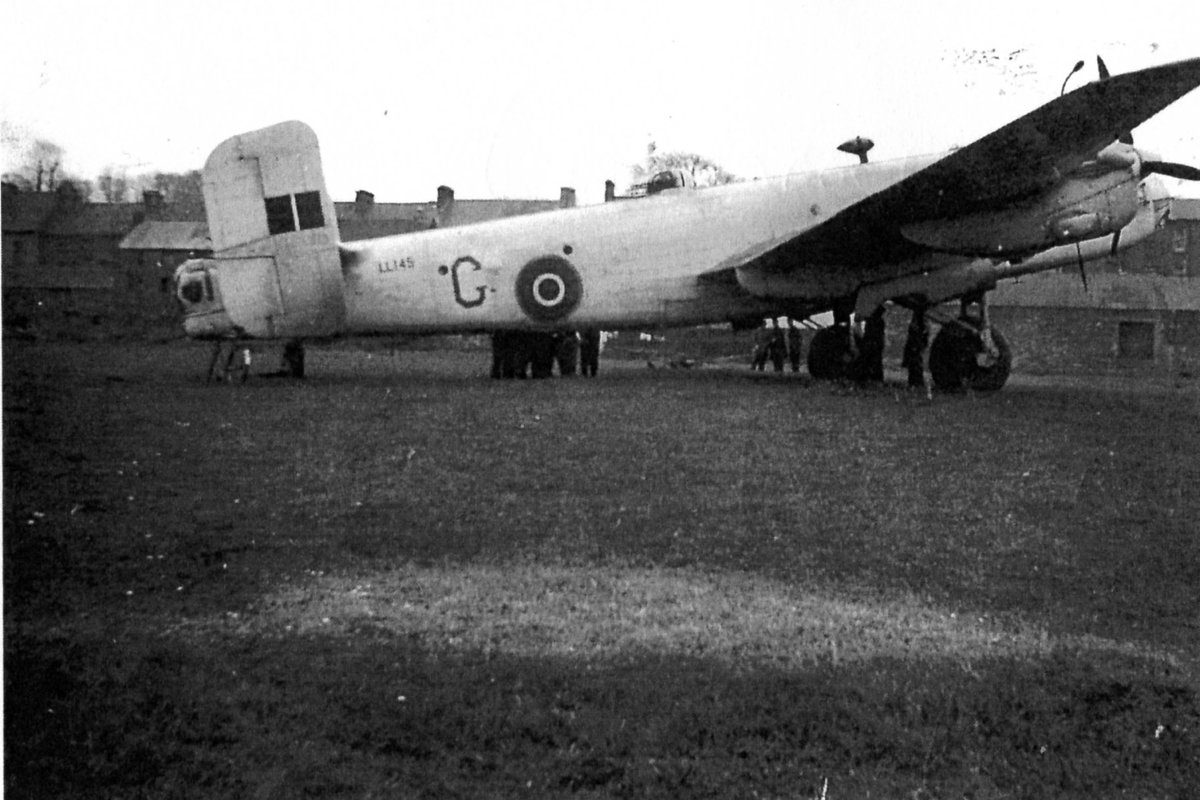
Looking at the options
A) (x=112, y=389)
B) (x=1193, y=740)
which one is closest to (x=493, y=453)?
(x=112, y=389)

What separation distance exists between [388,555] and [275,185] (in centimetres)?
407

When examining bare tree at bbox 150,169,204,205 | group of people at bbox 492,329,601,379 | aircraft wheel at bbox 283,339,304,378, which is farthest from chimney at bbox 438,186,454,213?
group of people at bbox 492,329,601,379

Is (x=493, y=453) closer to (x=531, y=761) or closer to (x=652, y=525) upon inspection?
(x=652, y=525)

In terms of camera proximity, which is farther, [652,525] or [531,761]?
[652,525]

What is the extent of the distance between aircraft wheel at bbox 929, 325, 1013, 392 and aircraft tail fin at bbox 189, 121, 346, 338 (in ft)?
16.9

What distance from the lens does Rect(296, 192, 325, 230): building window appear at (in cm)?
718

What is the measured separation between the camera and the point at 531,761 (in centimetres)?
272

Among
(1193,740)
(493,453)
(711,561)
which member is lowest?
(1193,740)

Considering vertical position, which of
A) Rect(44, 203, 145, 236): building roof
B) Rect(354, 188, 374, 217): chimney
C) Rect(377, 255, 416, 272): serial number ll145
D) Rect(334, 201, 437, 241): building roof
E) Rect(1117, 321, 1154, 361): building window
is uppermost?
Rect(354, 188, 374, 217): chimney

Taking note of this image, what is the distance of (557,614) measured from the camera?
3.27 m

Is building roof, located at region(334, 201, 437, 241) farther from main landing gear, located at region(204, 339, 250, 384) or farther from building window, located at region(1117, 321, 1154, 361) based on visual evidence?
building window, located at region(1117, 321, 1154, 361)

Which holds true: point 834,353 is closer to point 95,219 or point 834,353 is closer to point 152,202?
point 152,202

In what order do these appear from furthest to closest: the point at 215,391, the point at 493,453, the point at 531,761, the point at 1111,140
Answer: the point at 1111,140, the point at 215,391, the point at 493,453, the point at 531,761

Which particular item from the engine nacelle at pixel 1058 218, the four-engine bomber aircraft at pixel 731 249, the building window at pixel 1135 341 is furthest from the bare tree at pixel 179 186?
the building window at pixel 1135 341
